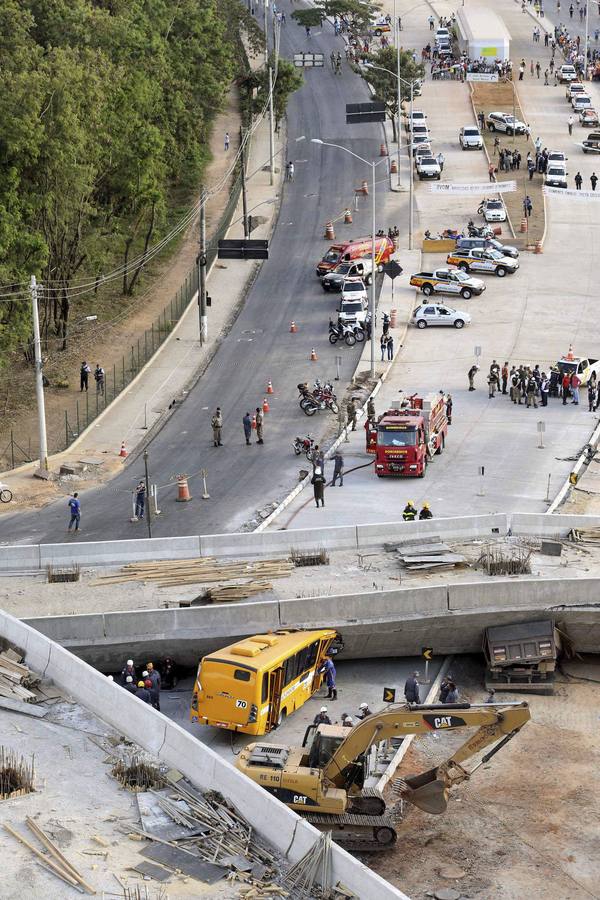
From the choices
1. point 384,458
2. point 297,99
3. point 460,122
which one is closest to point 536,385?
point 384,458

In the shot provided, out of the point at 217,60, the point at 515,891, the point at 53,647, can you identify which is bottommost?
the point at 515,891

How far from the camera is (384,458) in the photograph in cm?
5534

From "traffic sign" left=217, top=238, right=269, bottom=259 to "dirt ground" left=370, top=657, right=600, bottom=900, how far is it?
135 feet

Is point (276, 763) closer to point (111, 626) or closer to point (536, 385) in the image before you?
point (111, 626)

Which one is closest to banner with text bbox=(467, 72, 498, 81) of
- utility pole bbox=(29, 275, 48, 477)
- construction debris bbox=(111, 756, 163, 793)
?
utility pole bbox=(29, 275, 48, 477)

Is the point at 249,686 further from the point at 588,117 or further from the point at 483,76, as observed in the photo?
the point at 483,76

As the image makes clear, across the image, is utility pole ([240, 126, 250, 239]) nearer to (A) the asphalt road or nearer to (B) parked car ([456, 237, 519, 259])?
(A) the asphalt road

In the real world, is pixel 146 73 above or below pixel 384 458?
above

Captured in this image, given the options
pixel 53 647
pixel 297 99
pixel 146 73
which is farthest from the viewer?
pixel 297 99

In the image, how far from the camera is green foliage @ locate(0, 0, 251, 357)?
63.7 m

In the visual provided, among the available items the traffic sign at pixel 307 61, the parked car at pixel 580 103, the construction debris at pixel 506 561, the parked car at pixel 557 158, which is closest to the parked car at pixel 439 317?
the parked car at pixel 557 158

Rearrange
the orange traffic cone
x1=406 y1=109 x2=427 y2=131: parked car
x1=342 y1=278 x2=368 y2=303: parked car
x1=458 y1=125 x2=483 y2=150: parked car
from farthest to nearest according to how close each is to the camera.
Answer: x1=406 y1=109 x2=427 y2=131: parked car, x1=458 y1=125 x2=483 y2=150: parked car, x1=342 y1=278 x2=368 y2=303: parked car, the orange traffic cone

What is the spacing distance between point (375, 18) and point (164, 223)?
6218cm

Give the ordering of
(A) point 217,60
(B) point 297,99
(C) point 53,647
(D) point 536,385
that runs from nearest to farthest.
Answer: (C) point 53,647, (D) point 536,385, (A) point 217,60, (B) point 297,99
